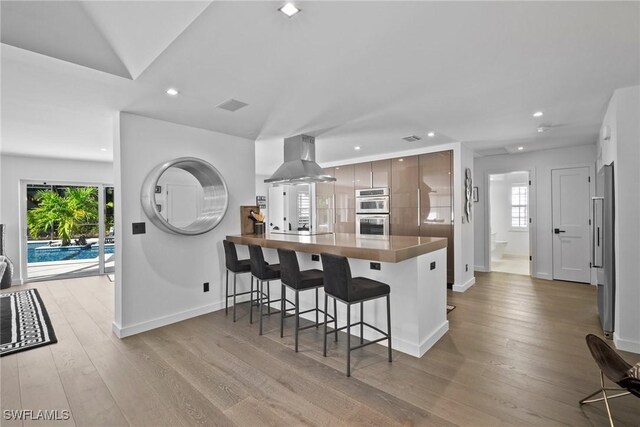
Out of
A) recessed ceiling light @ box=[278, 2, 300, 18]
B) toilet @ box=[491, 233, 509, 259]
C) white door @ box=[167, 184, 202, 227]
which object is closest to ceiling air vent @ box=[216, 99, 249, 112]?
recessed ceiling light @ box=[278, 2, 300, 18]

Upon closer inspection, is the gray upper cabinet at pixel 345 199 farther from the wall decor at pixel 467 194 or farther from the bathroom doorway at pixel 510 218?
the bathroom doorway at pixel 510 218

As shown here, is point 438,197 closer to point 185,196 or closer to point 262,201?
point 185,196

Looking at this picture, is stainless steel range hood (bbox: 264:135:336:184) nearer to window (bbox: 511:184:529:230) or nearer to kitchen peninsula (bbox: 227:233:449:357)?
kitchen peninsula (bbox: 227:233:449:357)

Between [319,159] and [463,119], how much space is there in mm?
3284

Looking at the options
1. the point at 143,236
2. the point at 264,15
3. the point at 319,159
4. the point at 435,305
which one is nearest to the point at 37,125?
the point at 143,236

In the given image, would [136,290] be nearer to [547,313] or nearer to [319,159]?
[319,159]

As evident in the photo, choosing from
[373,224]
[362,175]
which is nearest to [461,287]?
[373,224]

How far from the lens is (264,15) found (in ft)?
5.57

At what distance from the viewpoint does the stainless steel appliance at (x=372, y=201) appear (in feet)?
19.2

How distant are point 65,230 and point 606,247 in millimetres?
8973
